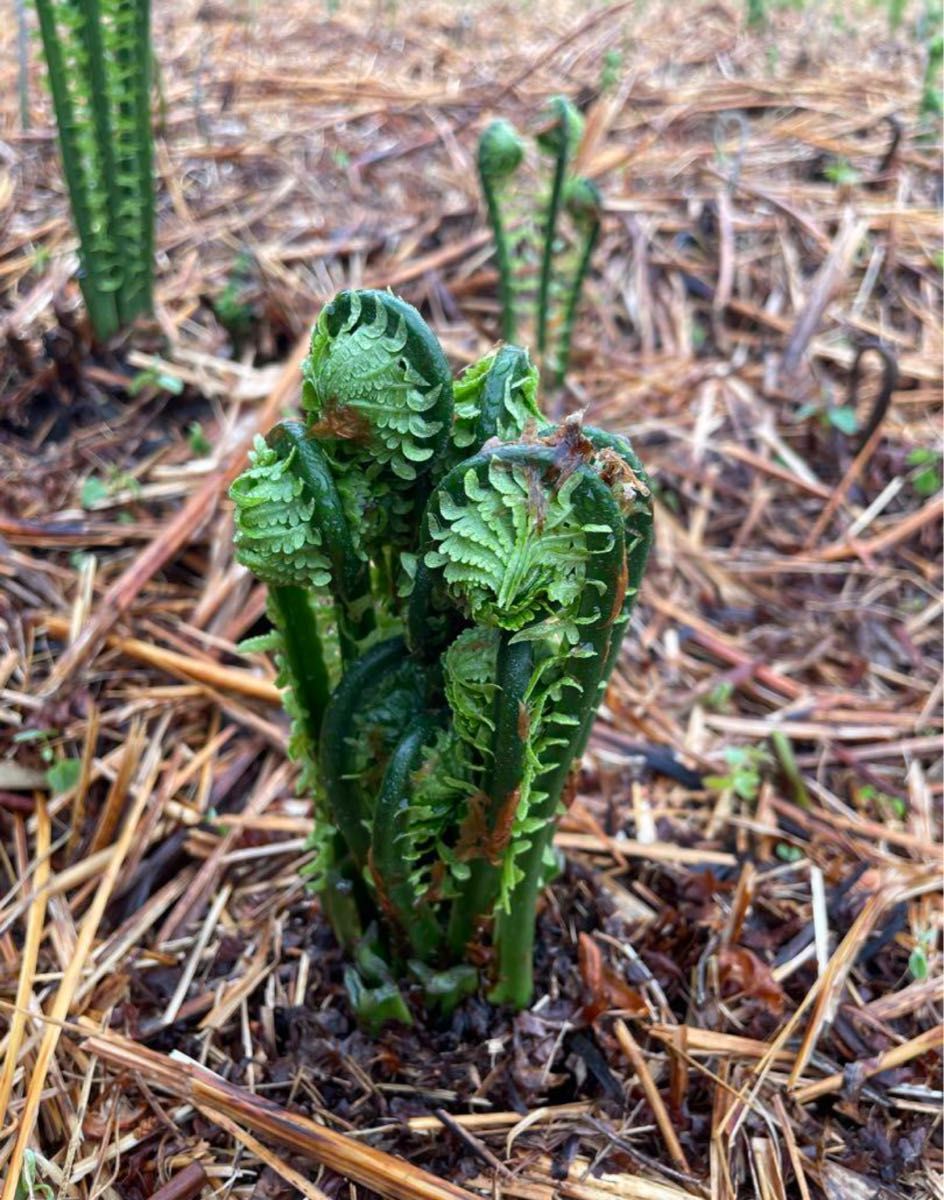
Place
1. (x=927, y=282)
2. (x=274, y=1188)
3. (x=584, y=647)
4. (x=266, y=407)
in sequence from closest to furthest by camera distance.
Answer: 1. (x=584, y=647)
2. (x=274, y=1188)
3. (x=266, y=407)
4. (x=927, y=282)

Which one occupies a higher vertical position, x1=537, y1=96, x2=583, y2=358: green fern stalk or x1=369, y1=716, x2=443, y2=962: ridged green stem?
x1=537, y1=96, x2=583, y2=358: green fern stalk

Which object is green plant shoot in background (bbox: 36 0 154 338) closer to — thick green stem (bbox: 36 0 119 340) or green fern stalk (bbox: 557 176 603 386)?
thick green stem (bbox: 36 0 119 340)

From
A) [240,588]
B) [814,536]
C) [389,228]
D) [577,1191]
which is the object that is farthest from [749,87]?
[577,1191]

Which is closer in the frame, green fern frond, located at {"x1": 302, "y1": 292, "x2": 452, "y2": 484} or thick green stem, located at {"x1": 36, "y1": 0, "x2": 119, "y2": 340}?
green fern frond, located at {"x1": 302, "y1": 292, "x2": 452, "y2": 484}

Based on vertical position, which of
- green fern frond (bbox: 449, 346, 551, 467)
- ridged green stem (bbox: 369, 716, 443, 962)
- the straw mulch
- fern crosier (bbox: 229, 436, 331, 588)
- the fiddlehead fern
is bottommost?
the straw mulch

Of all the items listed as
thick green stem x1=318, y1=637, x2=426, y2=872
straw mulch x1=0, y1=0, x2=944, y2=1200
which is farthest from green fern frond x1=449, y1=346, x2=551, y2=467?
straw mulch x1=0, y1=0, x2=944, y2=1200

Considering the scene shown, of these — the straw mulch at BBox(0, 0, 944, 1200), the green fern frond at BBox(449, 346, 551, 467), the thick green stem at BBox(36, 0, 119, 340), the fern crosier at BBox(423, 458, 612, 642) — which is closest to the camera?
the fern crosier at BBox(423, 458, 612, 642)

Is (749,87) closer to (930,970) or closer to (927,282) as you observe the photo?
(927,282)
